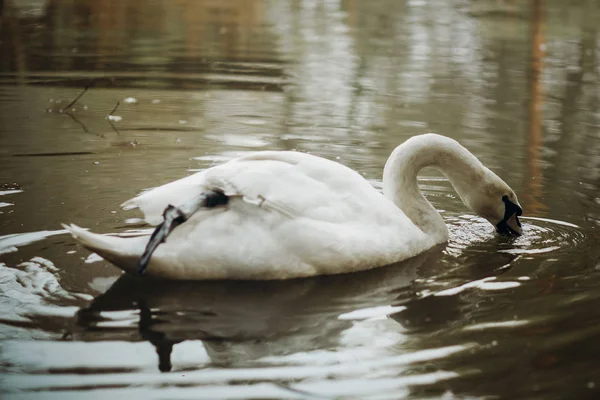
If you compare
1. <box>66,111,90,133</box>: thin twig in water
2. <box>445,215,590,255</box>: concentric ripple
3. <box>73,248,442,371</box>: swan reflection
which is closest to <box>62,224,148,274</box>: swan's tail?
<box>73,248,442,371</box>: swan reflection

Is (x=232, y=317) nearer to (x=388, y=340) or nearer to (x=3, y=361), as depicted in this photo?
(x=388, y=340)

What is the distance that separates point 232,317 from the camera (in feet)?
16.7

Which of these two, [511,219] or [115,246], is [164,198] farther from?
[511,219]

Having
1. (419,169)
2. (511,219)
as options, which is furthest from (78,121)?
(511,219)

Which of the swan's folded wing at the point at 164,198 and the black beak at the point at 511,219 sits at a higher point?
the swan's folded wing at the point at 164,198

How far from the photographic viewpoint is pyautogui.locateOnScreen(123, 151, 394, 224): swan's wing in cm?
542

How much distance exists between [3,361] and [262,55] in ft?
41.1

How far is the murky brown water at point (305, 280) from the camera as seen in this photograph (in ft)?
14.3

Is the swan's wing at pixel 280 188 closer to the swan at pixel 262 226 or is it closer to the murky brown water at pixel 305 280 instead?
the swan at pixel 262 226

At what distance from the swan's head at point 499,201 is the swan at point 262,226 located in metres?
0.91

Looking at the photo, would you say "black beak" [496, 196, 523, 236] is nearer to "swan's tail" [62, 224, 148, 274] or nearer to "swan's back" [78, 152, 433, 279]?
"swan's back" [78, 152, 433, 279]

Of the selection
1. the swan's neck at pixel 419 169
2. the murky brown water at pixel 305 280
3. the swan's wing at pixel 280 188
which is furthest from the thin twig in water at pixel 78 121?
the swan's wing at pixel 280 188

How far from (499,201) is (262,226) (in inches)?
85.0

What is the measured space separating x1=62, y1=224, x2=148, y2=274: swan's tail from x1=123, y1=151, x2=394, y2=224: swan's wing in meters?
0.30
